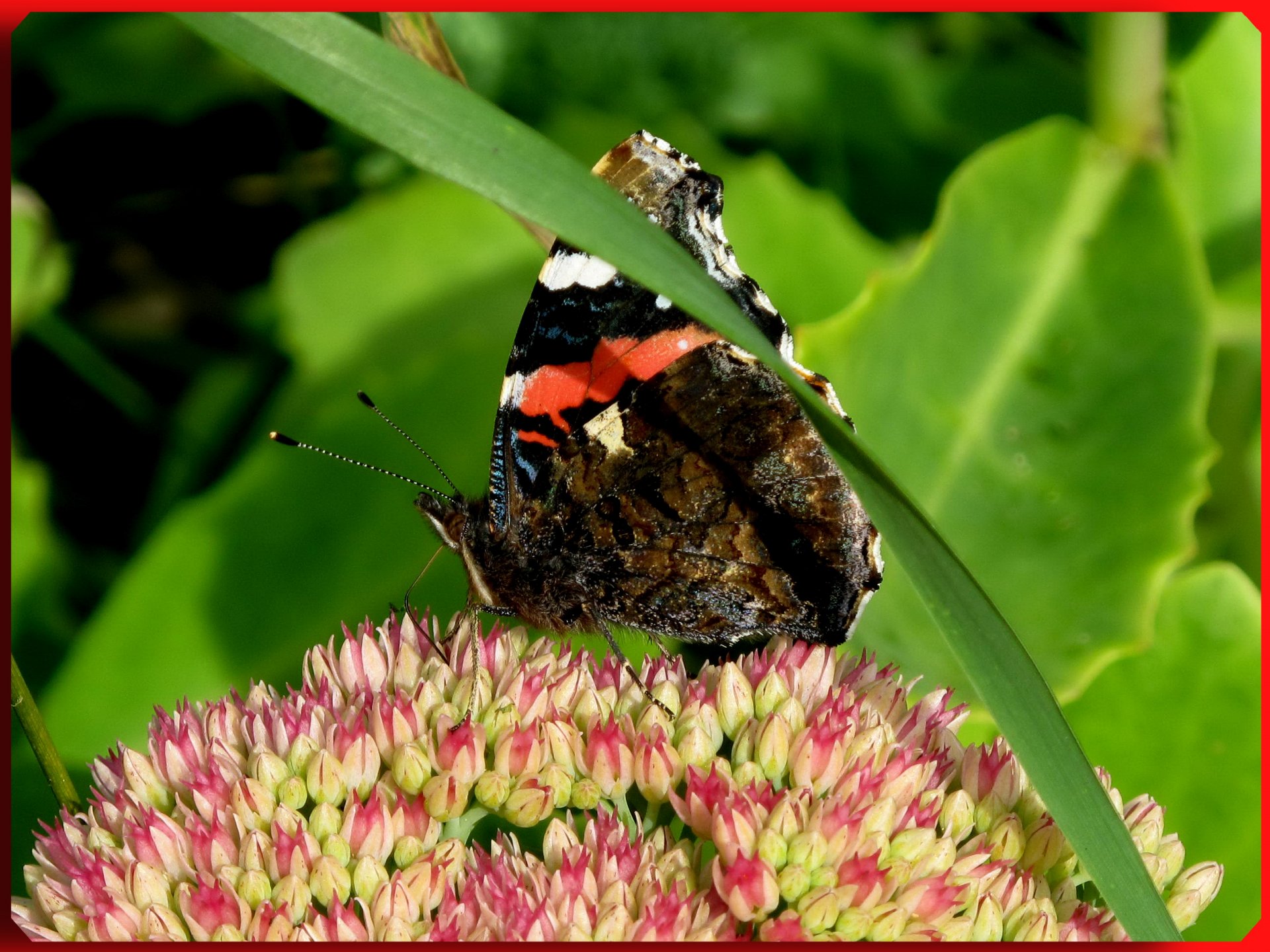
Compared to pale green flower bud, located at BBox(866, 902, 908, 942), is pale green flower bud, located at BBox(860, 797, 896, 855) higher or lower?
higher

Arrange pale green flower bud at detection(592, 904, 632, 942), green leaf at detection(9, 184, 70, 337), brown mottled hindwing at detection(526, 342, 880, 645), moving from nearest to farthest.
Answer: pale green flower bud at detection(592, 904, 632, 942) → brown mottled hindwing at detection(526, 342, 880, 645) → green leaf at detection(9, 184, 70, 337)

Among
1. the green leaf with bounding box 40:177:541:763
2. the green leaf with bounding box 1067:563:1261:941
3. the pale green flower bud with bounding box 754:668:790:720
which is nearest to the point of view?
the pale green flower bud with bounding box 754:668:790:720

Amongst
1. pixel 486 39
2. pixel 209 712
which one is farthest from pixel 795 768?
pixel 486 39

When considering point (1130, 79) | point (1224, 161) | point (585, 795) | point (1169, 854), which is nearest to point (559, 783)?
point (585, 795)

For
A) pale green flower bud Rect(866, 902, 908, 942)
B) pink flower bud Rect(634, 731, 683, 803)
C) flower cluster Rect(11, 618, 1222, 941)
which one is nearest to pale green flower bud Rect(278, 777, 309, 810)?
flower cluster Rect(11, 618, 1222, 941)

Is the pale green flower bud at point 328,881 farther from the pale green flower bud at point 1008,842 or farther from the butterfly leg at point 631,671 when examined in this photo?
the pale green flower bud at point 1008,842

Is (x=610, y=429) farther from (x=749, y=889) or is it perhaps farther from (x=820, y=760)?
(x=749, y=889)

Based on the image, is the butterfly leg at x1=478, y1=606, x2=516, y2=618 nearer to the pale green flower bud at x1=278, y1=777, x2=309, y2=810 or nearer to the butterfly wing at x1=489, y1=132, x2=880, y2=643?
the butterfly wing at x1=489, y1=132, x2=880, y2=643
